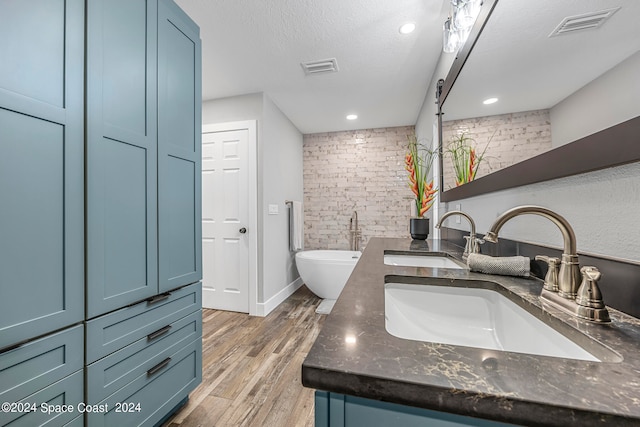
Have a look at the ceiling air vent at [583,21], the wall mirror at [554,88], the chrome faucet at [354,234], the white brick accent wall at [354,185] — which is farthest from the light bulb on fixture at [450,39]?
the chrome faucet at [354,234]

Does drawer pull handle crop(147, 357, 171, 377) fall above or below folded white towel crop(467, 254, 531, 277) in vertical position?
below

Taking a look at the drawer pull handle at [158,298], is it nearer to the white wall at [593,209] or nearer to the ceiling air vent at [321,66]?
the white wall at [593,209]

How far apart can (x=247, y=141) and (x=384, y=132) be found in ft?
7.07

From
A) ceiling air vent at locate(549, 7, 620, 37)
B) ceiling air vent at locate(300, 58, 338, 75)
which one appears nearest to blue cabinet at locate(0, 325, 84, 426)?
ceiling air vent at locate(549, 7, 620, 37)

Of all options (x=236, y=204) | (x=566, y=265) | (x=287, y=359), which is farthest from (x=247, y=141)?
(x=566, y=265)

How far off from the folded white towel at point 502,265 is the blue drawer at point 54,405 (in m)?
1.46

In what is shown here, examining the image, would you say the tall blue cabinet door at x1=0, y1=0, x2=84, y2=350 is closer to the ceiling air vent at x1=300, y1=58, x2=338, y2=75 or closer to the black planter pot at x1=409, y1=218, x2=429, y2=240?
the ceiling air vent at x1=300, y1=58, x2=338, y2=75

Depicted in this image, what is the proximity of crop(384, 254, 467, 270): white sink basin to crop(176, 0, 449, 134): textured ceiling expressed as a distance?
5.12 feet

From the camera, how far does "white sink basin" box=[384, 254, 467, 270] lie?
143cm

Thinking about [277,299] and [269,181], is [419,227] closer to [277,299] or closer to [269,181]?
[269,181]

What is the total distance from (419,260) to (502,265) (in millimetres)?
641

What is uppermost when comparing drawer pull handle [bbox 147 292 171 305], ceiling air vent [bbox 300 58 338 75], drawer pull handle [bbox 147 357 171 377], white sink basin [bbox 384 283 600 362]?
ceiling air vent [bbox 300 58 338 75]

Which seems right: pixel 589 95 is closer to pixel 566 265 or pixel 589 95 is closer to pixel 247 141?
pixel 566 265

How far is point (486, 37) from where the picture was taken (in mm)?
1190
